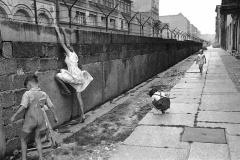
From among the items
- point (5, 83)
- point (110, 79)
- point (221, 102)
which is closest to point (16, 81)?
point (5, 83)

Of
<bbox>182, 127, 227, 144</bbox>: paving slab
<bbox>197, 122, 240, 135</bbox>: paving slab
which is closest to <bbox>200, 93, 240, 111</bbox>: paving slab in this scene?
<bbox>197, 122, 240, 135</bbox>: paving slab

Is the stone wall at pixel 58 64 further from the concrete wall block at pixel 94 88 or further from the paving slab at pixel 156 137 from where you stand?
the paving slab at pixel 156 137

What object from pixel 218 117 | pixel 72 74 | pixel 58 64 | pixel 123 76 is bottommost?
pixel 218 117

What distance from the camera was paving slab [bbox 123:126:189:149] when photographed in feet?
16.4

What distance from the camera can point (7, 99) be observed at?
4914 millimetres

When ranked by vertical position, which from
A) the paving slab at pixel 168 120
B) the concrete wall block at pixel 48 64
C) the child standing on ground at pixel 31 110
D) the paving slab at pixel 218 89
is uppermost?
the concrete wall block at pixel 48 64

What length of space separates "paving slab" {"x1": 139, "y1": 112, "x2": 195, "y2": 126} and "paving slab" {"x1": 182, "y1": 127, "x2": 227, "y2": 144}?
445 mm

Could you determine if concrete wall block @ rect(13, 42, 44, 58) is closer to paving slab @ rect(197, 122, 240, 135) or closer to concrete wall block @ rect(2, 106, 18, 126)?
concrete wall block @ rect(2, 106, 18, 126)

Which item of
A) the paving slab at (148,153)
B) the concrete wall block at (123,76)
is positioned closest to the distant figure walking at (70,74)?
the paving slab at (148,153)

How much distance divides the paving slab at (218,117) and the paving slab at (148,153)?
1.93m

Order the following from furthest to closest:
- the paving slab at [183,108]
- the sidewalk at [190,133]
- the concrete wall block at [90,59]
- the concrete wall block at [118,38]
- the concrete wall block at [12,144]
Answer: the concrete wall block at [118,38] < the concrete wall block at [90,59] < the paving slab at [183,108] < the concrete wall block at [12,144] < the sidewalk at [190,133]

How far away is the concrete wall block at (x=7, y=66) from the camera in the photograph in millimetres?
4816

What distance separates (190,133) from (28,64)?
127 inches

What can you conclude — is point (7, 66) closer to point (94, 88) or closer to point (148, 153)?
point (148, 153)
